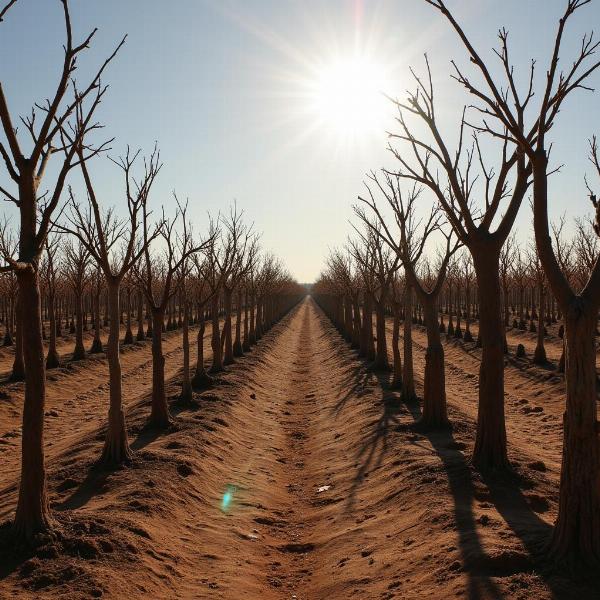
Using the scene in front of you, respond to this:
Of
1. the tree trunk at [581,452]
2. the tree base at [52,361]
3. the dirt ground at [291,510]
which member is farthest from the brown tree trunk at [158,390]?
the tree base at [52,361]

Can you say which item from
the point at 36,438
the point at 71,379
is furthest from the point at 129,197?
the point at 71,379

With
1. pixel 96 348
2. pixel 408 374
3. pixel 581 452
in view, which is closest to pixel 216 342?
pixel 408 374

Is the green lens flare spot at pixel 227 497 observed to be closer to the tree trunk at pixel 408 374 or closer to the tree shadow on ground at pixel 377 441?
the tree shadow on ground at pixel 377 441

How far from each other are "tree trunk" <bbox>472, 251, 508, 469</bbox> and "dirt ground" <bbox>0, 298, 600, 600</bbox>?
0.33 m

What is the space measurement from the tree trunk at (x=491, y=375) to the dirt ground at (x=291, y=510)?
0.33 m

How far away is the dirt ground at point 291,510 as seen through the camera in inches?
201

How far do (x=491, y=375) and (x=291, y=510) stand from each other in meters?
3.28

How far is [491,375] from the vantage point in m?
7.44

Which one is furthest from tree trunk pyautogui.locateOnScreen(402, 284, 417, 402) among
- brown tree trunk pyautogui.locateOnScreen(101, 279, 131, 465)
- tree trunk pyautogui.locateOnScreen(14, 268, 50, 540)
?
tree trunk pyautogui.locateOnScreen(14, 268, 50, 540)

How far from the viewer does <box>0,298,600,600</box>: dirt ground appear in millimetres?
5094

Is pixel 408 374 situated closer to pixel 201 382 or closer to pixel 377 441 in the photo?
pixel 377 441

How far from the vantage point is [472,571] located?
4.99 meters

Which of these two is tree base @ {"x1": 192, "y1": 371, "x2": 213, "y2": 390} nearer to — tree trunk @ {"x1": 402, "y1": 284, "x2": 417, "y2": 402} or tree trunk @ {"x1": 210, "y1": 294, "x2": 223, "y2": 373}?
tree trunk @ {"x1": 210, "y1": 294, "x2": 223, "y2": 373}

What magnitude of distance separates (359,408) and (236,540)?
6.97 metres
